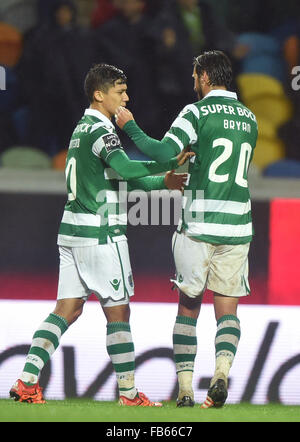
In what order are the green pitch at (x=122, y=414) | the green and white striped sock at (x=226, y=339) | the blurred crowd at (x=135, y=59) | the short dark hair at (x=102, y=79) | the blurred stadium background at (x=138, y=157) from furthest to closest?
the blurred crowd at (x=135, y=59), the blurred stadium background at (x=138, y=157), the short dark hair at (x=102, y=79), the green and white striped sock at (x=226, y=339), the green pitch at (x=122, y=414)

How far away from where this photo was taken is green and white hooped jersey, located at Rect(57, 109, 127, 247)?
4.90 m

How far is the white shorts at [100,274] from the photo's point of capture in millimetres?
4910

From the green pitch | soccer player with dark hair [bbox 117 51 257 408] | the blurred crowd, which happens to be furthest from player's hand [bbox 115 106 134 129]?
the blurred crowd

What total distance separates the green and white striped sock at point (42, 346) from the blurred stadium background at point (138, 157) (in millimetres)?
991

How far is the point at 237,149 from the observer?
16.0ft

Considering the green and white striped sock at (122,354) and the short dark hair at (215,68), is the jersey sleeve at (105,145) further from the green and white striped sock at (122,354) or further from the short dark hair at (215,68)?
the green and white striped sock at (122,354)

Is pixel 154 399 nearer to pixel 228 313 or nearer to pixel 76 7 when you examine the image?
pixel 228 313

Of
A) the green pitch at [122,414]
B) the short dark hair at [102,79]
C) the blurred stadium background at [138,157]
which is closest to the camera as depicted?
the green pitch at [122,414]

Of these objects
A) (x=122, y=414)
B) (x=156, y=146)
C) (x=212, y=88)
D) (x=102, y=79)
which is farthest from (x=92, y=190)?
(x=122, y=414)

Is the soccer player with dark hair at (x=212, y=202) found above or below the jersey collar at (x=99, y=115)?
below

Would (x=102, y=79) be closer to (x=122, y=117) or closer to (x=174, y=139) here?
(x=122, y=117)

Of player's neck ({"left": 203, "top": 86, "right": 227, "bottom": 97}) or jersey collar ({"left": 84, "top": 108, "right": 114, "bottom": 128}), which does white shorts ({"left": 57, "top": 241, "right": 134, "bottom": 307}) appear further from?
player's neck ({"left": 203, "top": 86, "right": 227, "bottom": 97})

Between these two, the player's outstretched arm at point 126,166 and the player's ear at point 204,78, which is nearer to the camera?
the player's outstretched arm at point 126,166

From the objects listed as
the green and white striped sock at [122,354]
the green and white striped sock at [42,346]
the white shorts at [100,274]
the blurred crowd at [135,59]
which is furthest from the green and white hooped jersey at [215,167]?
the blurred crowd at [135,59]
